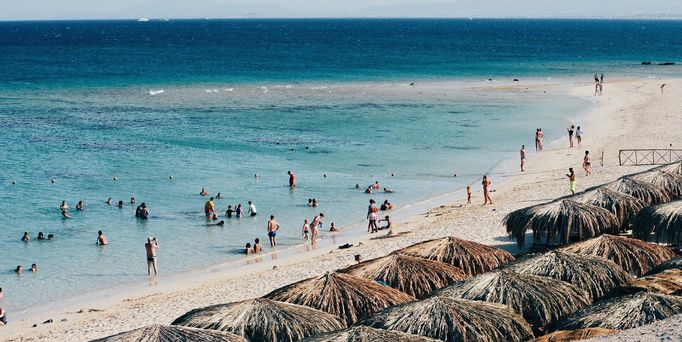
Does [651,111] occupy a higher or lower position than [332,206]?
higher

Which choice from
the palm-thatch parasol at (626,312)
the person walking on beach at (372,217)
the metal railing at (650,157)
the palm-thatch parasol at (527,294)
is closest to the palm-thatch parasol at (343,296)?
the palm-thatch parasol at (527,294)

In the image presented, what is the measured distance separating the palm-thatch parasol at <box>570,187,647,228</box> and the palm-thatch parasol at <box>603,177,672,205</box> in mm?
631

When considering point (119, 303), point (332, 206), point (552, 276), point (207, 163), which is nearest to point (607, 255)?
point (552, 276)

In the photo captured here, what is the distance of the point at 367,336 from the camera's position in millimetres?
12328

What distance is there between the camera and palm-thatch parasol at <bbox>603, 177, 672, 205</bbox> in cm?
2217

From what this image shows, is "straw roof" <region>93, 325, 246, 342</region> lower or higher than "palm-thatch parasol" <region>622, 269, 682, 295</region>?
lower

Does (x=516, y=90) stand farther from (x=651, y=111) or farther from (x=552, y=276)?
(x=552, y=276)

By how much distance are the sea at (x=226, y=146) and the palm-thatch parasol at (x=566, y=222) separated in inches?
342

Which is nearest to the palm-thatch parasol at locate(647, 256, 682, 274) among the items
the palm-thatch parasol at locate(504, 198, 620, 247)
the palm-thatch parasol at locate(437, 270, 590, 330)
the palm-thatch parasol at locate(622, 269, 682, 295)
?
the palm-thatch parasol at locate(622, 269, 682, 295)

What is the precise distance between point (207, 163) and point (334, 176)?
6.76 meters

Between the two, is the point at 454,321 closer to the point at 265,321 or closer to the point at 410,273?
the point at 265,321

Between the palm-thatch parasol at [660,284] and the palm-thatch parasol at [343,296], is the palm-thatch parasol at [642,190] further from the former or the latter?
the palm-thatch parasol at [343,296]

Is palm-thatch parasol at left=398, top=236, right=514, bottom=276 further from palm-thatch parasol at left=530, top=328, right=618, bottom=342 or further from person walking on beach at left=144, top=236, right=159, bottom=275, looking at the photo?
person walking on beach at left=144, top=236, right=159, bottom=275

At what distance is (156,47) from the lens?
138875mm
